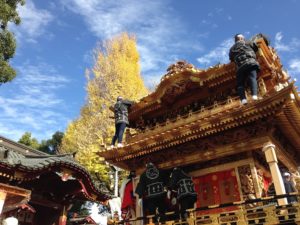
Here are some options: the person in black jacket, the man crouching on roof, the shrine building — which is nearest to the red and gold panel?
the shrine building

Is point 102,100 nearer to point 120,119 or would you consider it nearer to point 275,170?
point 120,119

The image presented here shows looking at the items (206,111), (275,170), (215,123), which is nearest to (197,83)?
(206,111)

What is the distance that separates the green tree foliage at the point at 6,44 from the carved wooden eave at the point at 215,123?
742cm

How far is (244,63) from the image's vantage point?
37.3 ft

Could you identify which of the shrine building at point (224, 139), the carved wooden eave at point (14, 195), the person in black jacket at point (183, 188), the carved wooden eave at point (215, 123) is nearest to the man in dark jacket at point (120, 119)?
the shrine building at point (224, 139)

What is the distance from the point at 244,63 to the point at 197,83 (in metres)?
3.15

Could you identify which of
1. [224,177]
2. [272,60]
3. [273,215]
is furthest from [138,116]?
[273,215]

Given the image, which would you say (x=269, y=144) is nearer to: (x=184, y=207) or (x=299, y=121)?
(x=299, y=121)

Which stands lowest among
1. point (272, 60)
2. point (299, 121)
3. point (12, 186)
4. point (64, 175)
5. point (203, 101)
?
point (12, 186)

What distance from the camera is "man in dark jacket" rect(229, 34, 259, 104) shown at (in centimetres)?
1129

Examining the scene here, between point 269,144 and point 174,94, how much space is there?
235 inches

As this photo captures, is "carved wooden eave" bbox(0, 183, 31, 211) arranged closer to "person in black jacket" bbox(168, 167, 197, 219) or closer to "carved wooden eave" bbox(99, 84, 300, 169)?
"carved wooden eave" bbox(99, 84, 300, 169)

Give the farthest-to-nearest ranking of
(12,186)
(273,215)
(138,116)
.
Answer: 1. (138,116)
2. (12,186)
3. (273,215)

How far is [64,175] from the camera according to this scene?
1135 cm
